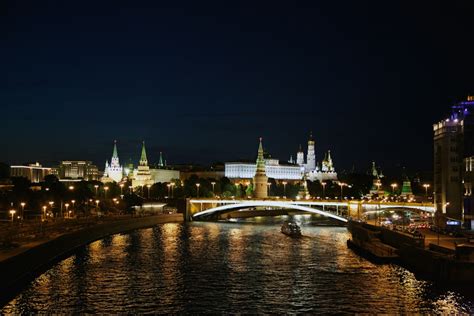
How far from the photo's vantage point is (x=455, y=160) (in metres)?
47.9

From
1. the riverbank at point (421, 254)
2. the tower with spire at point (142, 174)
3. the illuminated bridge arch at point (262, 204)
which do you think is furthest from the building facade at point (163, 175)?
the riverbank at point (421, 254)

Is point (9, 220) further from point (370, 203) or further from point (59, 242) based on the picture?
point (370, 203)

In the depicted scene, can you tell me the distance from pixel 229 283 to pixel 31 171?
157 m

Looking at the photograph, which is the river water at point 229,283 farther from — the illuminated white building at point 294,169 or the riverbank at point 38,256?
the illuminated white building at point 294,169

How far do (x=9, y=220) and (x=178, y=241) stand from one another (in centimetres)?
1618

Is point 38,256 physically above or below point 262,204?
below

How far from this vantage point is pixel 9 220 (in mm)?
54781

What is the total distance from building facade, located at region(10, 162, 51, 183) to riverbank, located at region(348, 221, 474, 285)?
137697mm

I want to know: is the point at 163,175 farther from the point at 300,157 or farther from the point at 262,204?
the point at 262,204

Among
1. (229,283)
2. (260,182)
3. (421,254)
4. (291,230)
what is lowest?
(229,283)

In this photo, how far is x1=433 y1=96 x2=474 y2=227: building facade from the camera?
46094 millimetres

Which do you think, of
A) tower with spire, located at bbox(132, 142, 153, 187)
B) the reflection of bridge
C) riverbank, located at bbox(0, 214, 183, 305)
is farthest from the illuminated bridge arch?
tower with spire, located at bbox(132, 142, 153, 187)

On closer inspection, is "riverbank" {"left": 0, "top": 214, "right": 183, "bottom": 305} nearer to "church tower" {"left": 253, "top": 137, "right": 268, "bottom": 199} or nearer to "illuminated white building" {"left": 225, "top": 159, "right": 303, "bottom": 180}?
"church tower" {"left": 253, "top": 137, "right": 268, "bottom": 199}

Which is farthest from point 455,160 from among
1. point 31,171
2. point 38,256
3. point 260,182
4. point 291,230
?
point 31,171
